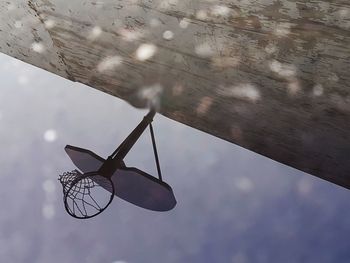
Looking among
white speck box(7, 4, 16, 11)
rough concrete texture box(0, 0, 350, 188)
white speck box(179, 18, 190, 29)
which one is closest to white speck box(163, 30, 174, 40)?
rough concrete texture box(0, 0, 350, 188)

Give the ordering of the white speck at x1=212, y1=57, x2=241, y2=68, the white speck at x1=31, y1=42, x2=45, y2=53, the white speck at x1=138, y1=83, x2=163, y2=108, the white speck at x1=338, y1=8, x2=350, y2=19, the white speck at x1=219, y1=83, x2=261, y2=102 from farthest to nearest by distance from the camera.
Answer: the white speck at x1=31, y1=42, x2=45, y2=53 < the white speck at x1=138, y1=83, x2=163, y2=108 < the white speck at x1=219, y1=83, x2=261, y2=102 < the white speck at x1=212, y1=57, x2=241, y2=68 < the white speck at x1=338, y1=8, x2=350, y2=19

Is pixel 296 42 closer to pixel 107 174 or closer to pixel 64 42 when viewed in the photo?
pixel 107 174

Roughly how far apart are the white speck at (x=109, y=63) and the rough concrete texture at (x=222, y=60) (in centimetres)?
1

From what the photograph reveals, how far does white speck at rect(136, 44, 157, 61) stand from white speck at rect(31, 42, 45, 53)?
997 mm

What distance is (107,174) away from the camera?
2234 mm

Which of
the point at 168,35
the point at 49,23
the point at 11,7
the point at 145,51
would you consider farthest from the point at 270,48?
the point at 11,7

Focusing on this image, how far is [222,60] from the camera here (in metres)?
1.96

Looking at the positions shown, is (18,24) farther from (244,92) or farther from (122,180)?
(244,92)

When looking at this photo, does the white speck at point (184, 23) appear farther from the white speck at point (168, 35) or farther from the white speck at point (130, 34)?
the white speck at point (130, 34)

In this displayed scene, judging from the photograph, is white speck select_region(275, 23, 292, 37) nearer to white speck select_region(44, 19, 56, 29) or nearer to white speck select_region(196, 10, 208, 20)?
white speck select_region(196, 10, 208, 20)

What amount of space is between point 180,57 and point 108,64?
721 mm

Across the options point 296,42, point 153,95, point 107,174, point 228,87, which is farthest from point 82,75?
point 296,42

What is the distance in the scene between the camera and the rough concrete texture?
5.11ft

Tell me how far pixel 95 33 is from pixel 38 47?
881 mm
